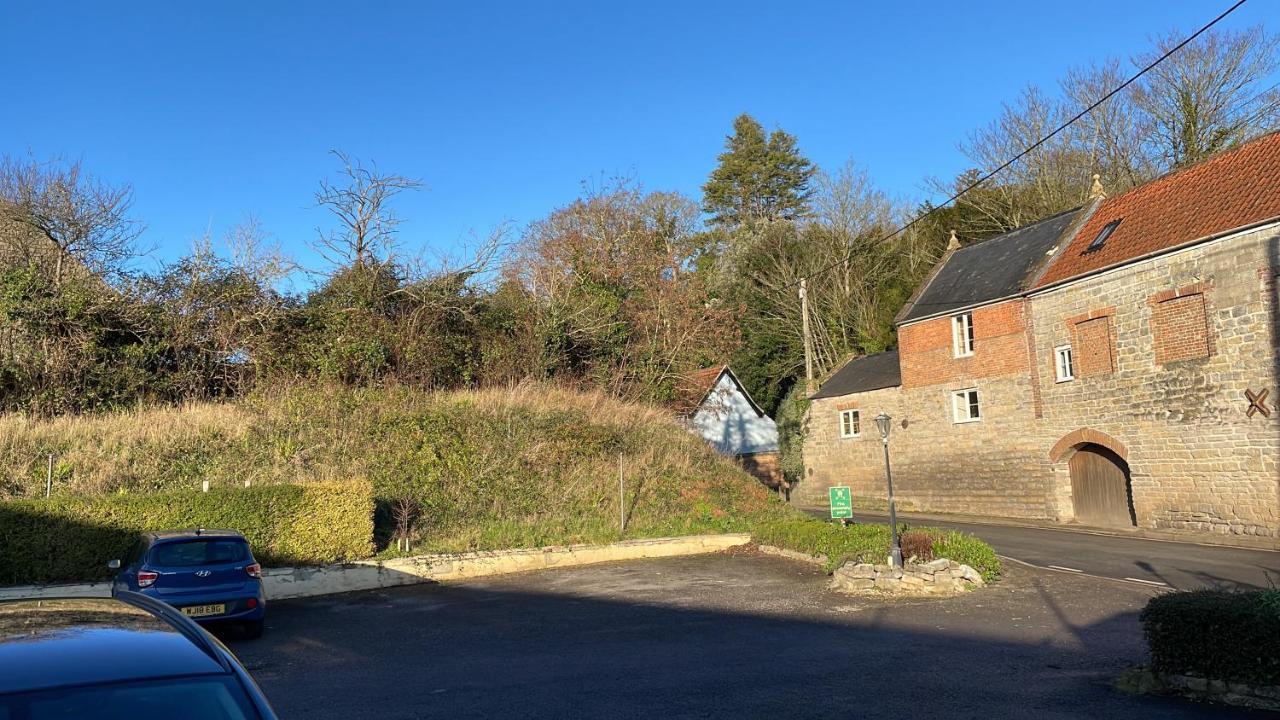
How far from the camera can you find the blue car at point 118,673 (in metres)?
2.46

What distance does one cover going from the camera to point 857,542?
15414mm

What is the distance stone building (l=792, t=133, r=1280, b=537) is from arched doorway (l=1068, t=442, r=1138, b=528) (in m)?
0.05

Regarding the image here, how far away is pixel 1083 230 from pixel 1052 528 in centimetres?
891

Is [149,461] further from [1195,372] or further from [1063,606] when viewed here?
[1195,372]

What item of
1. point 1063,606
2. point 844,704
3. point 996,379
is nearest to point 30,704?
point 844,704

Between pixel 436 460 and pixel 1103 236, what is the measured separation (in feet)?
63.1

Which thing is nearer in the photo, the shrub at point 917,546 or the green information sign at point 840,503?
the shrub at point 917,546

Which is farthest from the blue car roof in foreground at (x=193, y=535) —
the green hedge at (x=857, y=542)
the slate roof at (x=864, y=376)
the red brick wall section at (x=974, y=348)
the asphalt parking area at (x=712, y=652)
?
the slate roof at (x=864, y=376)

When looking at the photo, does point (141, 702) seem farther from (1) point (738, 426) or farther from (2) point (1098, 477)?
(1) point (738, 426)

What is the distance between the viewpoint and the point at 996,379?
27.3m

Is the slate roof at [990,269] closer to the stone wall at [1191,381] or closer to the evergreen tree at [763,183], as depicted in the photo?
the stone wall at [1191,381]

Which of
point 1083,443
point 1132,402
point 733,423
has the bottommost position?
point 1083,443

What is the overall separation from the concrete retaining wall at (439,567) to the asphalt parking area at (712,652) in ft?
2.22

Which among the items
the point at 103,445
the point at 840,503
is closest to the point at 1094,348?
the point at 840,503
